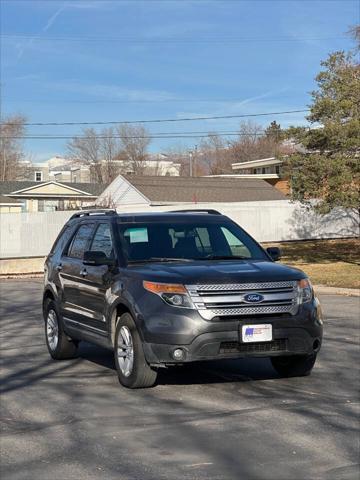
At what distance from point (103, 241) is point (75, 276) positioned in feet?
2.17

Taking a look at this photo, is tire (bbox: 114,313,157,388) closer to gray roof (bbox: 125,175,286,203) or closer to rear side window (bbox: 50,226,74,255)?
rear side window (bbox: 50,226,74,255)

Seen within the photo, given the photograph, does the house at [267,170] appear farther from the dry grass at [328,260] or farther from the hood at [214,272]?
the hood at [214,272]

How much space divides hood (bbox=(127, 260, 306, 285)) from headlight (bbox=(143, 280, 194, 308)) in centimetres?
6

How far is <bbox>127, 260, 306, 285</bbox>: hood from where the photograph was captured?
680 centimetres

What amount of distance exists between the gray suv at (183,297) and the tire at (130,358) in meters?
0.01

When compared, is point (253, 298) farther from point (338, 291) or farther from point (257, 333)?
point (338, 291)

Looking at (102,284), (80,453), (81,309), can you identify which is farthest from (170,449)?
(81,309)

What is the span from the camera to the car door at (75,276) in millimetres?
8477

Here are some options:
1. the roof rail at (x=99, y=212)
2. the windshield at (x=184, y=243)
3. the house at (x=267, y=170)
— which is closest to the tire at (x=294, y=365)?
the windshield at (x=184, y=243)

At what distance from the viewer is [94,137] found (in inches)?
3344

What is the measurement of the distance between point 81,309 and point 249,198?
130ft

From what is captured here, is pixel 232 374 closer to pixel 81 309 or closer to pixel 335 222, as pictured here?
pixel 81 309

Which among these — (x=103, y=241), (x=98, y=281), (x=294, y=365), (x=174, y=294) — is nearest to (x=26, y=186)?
(x=103, y=241)

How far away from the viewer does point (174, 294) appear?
22.2ft
